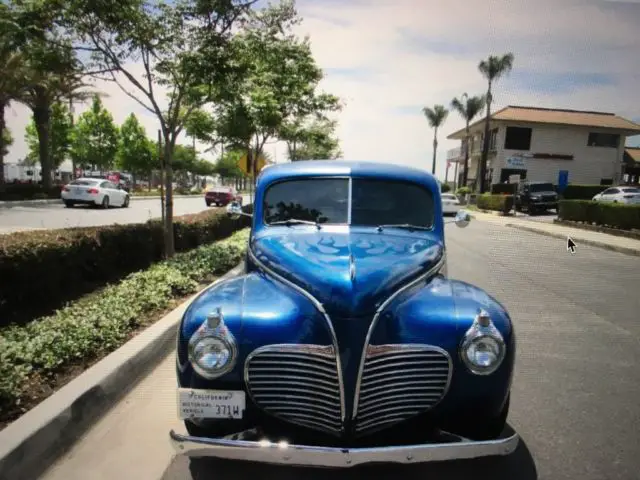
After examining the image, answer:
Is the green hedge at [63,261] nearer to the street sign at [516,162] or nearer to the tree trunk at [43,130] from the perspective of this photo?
the tree trunk at [43,130]

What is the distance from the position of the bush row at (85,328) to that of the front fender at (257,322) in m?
1.44

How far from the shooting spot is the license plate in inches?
95.5

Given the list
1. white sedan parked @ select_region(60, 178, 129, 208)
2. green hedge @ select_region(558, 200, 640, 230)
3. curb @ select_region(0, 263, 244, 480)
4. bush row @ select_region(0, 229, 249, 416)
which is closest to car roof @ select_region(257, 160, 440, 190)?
curb @ select_region(0, 263, 244, 480)

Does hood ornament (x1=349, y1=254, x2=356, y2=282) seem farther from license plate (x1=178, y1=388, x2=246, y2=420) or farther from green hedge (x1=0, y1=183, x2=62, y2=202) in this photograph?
green hedge (x1=0, y1=183, x2=62, y2=202)

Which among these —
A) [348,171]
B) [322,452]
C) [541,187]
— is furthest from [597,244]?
[541,187]

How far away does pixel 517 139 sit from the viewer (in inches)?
1451

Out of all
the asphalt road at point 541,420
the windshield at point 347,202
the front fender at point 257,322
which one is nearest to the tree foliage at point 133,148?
the asphalt road at point 541,420

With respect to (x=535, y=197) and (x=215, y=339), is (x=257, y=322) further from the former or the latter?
(x=535, y=197)

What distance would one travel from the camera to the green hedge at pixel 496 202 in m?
28.0

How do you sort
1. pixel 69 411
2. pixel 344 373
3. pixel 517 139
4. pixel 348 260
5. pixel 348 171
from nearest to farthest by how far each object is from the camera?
pixel 344 373
pixel 348 260
pixel 69 411
pixel 348 171
pixel 517 139

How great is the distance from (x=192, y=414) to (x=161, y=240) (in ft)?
23.0

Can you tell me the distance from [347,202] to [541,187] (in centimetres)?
2877

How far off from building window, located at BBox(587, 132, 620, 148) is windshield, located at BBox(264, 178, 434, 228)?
38975mm

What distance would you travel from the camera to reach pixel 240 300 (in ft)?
8.93
